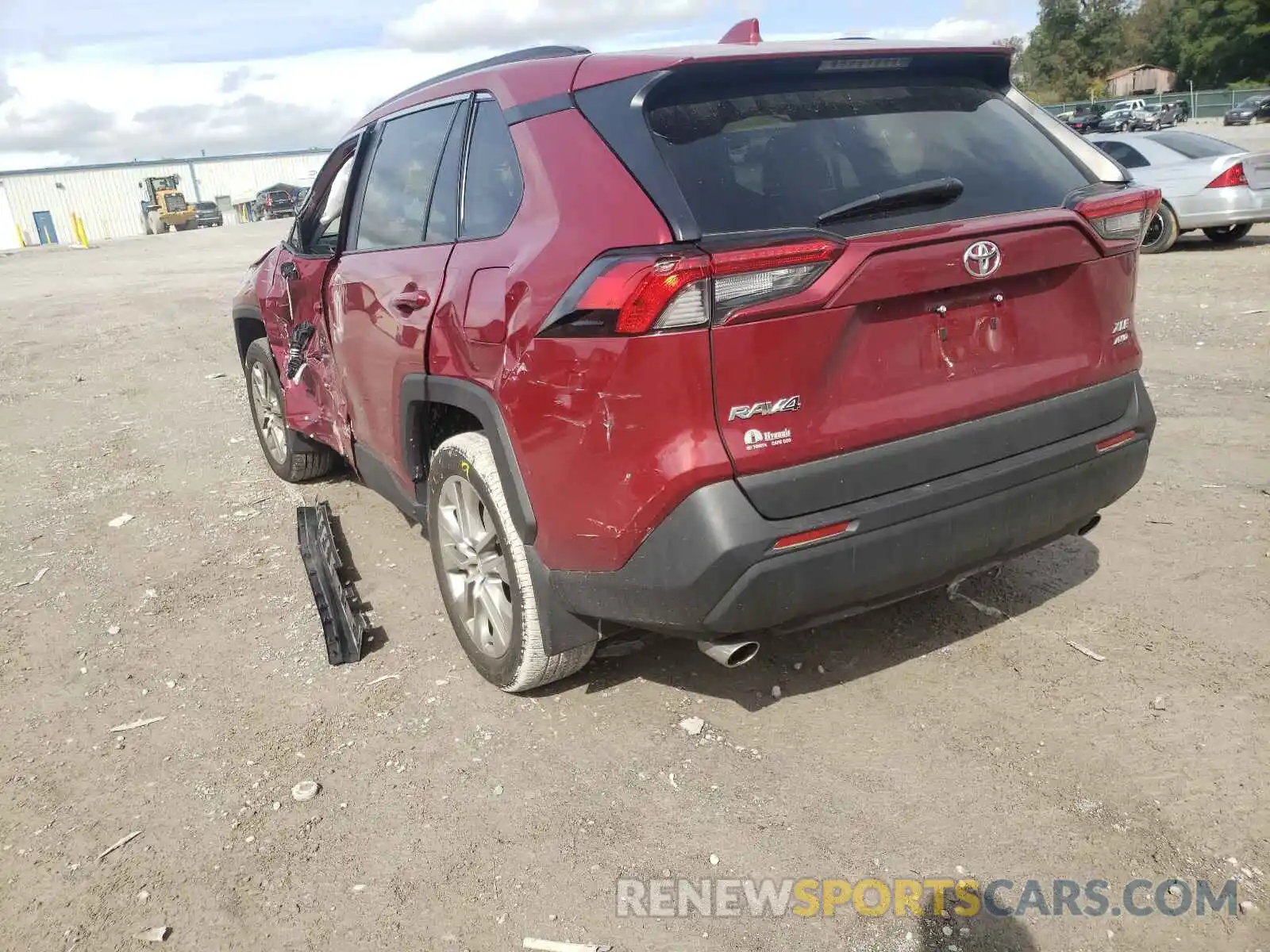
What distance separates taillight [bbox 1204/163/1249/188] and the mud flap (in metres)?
10.8

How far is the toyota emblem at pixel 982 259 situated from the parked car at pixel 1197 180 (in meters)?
9.80

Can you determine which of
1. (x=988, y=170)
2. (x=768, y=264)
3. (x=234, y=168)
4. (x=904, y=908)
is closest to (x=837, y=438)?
(x=768, y=264)

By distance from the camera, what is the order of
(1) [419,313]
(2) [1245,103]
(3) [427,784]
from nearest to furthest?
(3) [427,784] < (1) [419,313] < (2) [1245,103]

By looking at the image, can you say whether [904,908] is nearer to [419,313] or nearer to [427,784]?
[427,784]

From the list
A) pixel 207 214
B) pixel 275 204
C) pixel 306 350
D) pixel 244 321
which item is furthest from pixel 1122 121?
pixel 306 350

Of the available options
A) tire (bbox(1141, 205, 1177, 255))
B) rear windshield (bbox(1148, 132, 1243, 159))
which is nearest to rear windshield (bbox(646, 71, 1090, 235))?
tire (bbox(1141, 205, 1177, 255))

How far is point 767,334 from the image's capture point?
2.41 metres

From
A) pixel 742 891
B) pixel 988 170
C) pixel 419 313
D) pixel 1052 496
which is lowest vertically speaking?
pixel 742 891

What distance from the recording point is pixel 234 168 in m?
71.6

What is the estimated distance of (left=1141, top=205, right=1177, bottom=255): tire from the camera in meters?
11.7

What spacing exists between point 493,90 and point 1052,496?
6.79 feet

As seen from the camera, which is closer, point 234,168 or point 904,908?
point 904,908

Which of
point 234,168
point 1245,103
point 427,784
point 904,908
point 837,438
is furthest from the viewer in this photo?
point 234,168

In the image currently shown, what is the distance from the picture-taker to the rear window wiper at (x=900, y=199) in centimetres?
252
